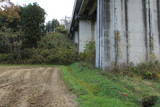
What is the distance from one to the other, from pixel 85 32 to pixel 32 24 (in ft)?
26.5

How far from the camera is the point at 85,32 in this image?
18641 mm

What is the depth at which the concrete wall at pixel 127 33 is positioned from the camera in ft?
30.4

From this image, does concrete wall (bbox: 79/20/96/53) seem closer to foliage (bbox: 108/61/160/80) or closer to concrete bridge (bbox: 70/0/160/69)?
concrete bridge (bbox: 70/0/160/69)

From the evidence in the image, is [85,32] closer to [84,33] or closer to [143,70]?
[84,33]

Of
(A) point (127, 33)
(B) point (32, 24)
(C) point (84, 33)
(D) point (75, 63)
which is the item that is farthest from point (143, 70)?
(B) point (32, 24)

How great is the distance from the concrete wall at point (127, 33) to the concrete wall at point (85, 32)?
873cm

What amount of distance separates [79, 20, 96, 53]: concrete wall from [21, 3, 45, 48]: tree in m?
7.23

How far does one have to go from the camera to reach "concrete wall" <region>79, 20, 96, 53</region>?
60.8 ft

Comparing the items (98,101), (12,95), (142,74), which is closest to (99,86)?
(98,101)

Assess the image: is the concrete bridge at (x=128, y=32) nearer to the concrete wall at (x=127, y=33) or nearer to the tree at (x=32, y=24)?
the concrete wall at (x=127, y=33)

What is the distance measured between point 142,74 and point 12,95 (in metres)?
6.57

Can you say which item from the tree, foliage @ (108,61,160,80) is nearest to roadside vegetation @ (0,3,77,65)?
the tree

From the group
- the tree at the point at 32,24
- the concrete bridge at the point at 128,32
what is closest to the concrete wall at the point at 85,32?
the tree at the point at 32,24

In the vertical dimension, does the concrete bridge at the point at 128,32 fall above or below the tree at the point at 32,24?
below
